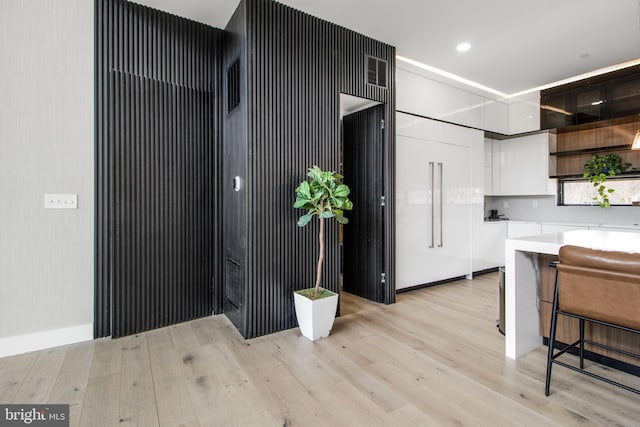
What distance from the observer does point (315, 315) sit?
8.89 feet

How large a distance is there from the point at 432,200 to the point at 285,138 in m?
2.35

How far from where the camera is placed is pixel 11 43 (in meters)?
2.48

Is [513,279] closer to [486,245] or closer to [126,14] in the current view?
[486,245]

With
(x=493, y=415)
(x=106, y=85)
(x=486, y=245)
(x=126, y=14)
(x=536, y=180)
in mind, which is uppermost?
(x=126, y=14)

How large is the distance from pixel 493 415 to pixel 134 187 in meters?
3.17

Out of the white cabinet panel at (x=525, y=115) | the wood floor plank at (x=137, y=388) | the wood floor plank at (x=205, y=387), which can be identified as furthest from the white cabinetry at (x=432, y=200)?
the wood floor plank at (x=137, y=388)

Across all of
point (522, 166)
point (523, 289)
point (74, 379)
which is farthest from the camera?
point (522, 166)

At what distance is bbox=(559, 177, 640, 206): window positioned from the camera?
452 centimetres

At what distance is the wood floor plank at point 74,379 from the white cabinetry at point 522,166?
582 cm

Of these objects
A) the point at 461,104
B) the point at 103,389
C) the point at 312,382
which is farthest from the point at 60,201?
the point at 461,104

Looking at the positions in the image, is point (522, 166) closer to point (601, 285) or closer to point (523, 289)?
point (523, 289)

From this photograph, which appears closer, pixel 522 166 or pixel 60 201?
pixel 60 201

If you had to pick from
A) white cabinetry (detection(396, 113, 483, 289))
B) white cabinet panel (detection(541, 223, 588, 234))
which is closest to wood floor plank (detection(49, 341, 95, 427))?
white cabinetry (detection(396, 113, 483, 289))

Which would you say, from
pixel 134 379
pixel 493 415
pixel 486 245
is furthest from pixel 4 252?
pixel 486 245
